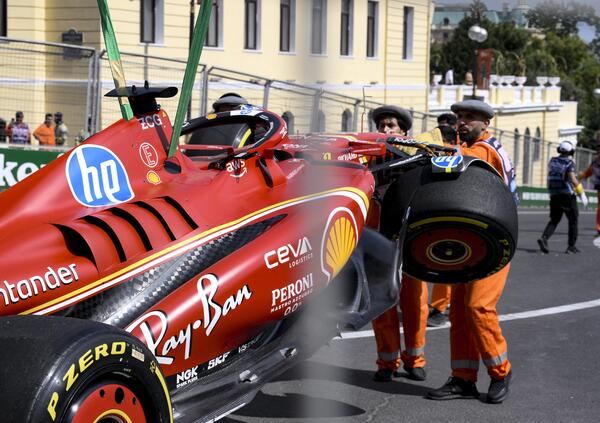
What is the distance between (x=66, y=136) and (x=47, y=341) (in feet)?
37.2

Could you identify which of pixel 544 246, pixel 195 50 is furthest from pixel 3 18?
pixel 195 50

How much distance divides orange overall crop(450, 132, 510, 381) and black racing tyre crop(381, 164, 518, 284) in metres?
0.35

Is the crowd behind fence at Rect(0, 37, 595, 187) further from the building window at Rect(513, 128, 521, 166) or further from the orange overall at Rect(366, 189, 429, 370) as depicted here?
the building window at Rect(513, 128, 521, 166)

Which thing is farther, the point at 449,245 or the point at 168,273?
the point at 449,245

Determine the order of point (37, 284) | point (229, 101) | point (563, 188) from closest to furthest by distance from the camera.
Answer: point (37, 284), point (229, 101), point (563, 188)

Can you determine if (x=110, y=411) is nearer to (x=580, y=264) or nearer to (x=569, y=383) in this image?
(x=569, y=383)

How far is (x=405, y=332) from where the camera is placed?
21.6 feet

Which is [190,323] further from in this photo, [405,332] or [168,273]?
[405,332]

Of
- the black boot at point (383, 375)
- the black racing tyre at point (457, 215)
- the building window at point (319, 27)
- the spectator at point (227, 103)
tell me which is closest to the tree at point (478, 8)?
the building window at point (319, 27)

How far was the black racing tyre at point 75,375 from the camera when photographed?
2826mm

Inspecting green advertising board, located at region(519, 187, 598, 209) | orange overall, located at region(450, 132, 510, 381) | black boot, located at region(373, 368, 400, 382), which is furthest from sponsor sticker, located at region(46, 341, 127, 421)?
green advertising board, located at region(519, 187, 598, 209)

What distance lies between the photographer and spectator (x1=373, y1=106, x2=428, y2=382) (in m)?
6.45

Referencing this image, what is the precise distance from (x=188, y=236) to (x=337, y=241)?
75 cm

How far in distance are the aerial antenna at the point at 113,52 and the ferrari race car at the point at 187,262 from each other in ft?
0.27
